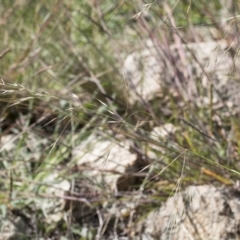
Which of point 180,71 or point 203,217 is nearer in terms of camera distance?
point 203,217

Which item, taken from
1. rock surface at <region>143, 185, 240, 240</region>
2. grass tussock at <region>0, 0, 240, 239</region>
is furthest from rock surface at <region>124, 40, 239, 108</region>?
rock surface at <region>143, 185, 240, 240</region>

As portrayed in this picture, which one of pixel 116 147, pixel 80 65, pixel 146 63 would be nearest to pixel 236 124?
pixel 116 147

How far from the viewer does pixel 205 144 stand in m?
2.05

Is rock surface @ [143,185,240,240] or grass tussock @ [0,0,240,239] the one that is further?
grass tussock @ [0,0,240,239]

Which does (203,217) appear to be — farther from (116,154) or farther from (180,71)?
(180,71)

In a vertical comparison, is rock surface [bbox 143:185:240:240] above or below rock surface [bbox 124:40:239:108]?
below

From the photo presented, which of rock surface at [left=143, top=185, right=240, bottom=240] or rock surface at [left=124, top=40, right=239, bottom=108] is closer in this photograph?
rock surface at [left=143, top=185, right=240, bottom=240]

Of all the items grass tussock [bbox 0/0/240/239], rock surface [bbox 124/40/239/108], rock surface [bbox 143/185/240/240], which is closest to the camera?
rock surface [bbox 143/185/240/240]

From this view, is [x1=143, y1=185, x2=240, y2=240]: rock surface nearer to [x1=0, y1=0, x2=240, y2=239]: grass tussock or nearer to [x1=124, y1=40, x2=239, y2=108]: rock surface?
[x1=0, y1=0, x2=240, y2=239]: grass tussock

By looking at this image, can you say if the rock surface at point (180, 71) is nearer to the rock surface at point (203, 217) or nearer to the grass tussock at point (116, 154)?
the grass tussock at point (116, 154)

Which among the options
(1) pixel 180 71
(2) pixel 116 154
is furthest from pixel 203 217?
(1) pixel 180 71

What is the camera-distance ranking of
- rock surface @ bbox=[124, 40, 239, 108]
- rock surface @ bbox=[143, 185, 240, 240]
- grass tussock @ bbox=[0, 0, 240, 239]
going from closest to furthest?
rock surface @ bbox=[143, 185, 240, 240], grass tussock @ bbox=[0, 0, 240, 239], rock surface @ bbox=[124, 40, 239, 108]

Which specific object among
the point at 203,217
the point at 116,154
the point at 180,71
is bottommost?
the point at 203,217

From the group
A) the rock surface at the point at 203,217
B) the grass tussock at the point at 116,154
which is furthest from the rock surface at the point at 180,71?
the rock surface at the point at 203,217
